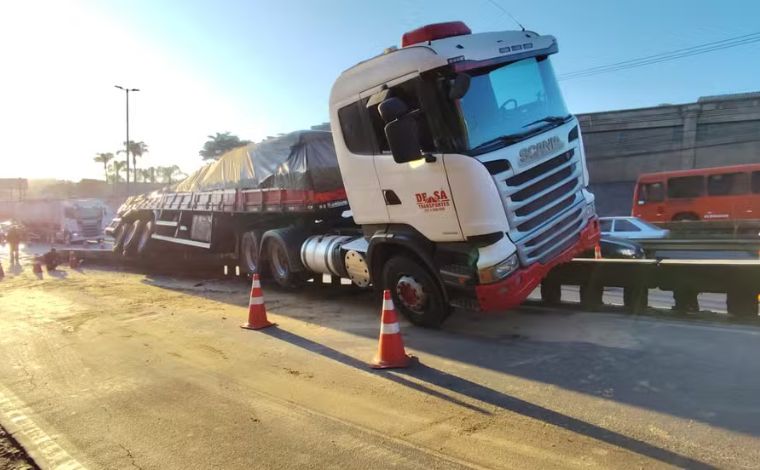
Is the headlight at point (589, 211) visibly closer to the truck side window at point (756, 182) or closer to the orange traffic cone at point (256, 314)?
the orange traffic cone at point (256, 314)

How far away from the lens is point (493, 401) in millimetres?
4609

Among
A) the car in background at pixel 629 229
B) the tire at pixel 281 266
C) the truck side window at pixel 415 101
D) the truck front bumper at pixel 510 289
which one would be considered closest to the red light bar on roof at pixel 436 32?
the truck side window at pixel 415 101

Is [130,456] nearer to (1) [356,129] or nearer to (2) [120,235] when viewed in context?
(1) [356,129]

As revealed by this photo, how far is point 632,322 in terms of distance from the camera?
6.70m

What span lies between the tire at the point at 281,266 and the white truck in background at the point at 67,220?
31959 mm

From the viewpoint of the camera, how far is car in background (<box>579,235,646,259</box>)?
45.9ft

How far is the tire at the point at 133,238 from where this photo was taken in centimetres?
1695

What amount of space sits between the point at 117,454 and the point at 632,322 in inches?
217

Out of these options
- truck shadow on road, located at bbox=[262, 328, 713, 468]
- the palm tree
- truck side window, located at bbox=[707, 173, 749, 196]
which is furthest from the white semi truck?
the palm tree

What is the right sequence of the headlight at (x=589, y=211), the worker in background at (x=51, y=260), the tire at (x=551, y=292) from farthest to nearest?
the worker in background at (x=51, y=260) < the tire at (x=551, y=292) < the headlight at (x=589, y=211)

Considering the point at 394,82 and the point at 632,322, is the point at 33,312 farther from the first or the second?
the point at 632,322

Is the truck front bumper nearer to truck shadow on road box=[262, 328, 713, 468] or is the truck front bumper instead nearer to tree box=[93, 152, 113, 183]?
truck shadow on road box=[262, 328, 713, 468]

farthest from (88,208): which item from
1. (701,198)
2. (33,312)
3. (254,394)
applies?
(254,394)

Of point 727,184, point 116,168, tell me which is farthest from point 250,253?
point 116,168
